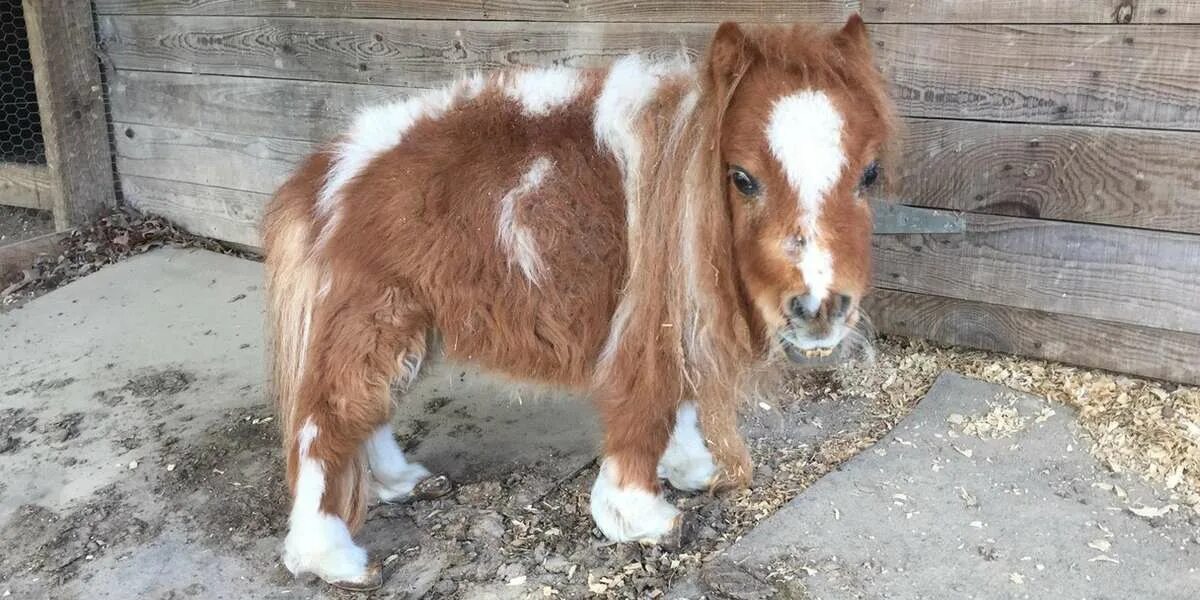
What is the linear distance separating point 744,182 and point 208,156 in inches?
159

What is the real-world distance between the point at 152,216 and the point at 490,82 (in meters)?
3.81

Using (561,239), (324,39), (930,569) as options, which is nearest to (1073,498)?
(930,569)

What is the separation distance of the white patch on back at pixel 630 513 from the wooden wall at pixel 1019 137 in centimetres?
156

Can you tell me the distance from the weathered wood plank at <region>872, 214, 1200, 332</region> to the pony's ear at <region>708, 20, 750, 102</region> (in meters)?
Answer: 1.59

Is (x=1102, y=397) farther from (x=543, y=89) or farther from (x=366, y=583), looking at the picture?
(x=366, y=583)

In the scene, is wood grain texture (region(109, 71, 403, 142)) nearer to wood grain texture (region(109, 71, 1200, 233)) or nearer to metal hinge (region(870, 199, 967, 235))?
metal hinge (region(870, 199, 967, 235))

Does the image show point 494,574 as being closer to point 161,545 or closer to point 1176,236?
point 161,545

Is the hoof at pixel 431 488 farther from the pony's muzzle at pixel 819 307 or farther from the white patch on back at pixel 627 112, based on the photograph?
the pony's muzzle at pixel 819 307

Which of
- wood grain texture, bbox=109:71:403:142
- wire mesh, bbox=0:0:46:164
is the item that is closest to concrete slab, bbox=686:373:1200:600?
wood grain texture, bbox=109:71:403:142

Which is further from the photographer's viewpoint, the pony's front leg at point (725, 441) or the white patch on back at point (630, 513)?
the white patch on back at point (630, 513)

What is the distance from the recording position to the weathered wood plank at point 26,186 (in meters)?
5.19

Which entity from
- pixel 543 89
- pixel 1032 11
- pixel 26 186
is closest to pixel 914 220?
pixel 1032 11

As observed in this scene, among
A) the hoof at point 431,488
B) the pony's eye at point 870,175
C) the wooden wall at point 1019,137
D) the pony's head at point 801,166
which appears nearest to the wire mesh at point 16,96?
the wooden wall at point 1019,137

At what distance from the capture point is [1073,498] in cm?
252
